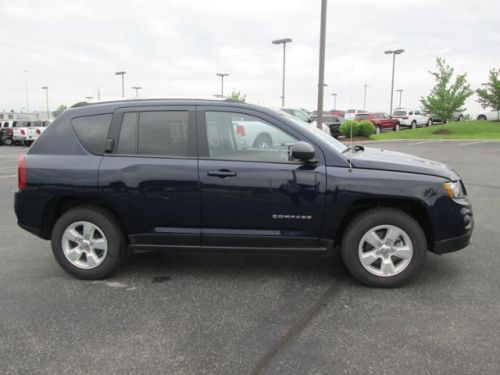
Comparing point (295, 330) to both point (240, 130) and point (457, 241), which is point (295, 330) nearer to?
point (457, 241)

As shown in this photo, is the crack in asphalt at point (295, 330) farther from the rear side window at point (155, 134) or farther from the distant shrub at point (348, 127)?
the distant shrub at point (348, 127)

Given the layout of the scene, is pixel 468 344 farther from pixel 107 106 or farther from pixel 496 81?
pixel 496 81

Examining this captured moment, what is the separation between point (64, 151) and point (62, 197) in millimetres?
438

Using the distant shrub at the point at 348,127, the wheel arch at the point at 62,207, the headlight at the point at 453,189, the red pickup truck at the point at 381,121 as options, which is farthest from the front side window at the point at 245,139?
the red pickup truck at the point at 381,121

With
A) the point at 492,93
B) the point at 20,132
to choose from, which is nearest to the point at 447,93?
the point at 492,93

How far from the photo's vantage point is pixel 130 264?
504 cm

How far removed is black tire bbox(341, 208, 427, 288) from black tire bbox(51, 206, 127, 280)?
2.11m

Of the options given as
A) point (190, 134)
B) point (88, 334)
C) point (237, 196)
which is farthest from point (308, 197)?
point (88, 334)

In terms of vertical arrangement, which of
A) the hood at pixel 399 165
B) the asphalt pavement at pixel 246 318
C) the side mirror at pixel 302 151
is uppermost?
the side mirror at pixel 302 151

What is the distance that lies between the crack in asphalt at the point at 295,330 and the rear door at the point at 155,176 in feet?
4.08

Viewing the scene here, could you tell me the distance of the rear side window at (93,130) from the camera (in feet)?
14.6

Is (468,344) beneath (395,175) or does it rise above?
beneath

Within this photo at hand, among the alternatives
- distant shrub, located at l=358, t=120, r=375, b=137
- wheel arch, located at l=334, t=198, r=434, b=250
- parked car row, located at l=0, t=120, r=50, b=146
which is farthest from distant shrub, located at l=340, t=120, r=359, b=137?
wheel arch, located at l=334, t=198, r=434, b=250

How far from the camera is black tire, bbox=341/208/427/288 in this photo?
414 cm
